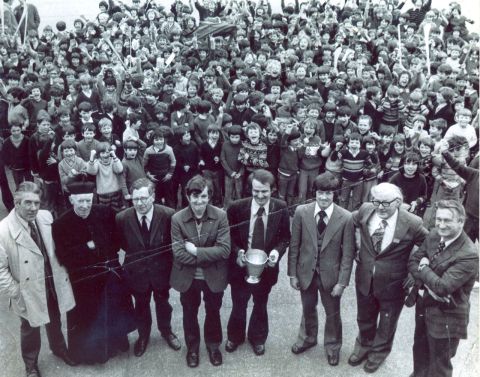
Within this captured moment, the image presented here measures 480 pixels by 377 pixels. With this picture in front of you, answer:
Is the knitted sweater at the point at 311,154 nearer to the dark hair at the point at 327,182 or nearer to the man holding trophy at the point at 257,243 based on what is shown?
the man holding trophy at the point at 257,243

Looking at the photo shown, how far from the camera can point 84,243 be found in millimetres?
4691

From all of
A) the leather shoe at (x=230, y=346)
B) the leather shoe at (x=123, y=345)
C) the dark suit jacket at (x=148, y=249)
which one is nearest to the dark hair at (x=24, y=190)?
the dark suit jacket at (x=148, y=249)

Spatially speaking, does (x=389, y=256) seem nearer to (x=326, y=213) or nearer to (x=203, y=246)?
(x=326, y=213)

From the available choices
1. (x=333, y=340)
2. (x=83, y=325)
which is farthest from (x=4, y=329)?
(x=333, y=340)

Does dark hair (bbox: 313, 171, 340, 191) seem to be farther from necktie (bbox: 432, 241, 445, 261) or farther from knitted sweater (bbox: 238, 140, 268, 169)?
knitted sweater (bbox: 238, 140, 268, 169)

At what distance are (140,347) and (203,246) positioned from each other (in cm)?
125

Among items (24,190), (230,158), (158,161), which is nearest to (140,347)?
(24,190)

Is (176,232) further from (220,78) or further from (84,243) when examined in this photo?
(220,78)

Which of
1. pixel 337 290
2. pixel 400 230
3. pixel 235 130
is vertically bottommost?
pixel 337 290

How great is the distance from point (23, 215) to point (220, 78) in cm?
685

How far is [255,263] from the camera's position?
4.73 meters

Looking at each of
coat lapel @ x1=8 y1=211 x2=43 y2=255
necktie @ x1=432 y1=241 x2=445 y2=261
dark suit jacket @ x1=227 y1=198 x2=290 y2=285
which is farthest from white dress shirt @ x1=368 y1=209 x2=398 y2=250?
coat lapel @ x1=8 y1=211 x2=43 y2=255

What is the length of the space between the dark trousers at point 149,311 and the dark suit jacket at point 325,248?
123 cm

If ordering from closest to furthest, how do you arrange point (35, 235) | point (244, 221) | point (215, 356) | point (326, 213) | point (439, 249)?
point (439, 249) → point (35, 235) → point (326, 213) → point (244, 221) → point (215, 356)
